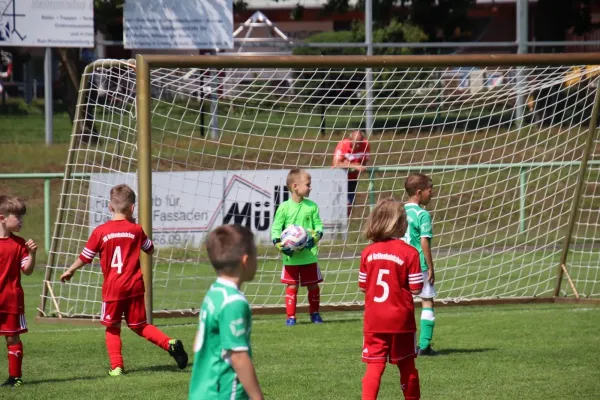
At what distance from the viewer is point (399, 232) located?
20.4ft

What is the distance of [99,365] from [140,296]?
845 mm

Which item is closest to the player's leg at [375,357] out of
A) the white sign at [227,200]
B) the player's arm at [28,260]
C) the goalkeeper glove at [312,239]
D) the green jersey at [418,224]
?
the green jersey at [418,224]

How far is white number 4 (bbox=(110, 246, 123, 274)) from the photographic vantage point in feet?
25.6

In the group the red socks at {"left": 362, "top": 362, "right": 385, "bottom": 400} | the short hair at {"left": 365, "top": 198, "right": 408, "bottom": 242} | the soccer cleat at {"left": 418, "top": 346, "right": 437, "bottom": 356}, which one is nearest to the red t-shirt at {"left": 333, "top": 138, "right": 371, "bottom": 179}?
the soccer cleat at {"left": 418, "top": 346, "right": 437, "bottom": 356}

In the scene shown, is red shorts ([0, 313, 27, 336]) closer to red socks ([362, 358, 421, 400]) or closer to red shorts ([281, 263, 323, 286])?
red socks ([362, 358, 421, 400])

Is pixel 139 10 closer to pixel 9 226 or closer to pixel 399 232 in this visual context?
pixel 9 226

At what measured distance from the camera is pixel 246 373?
170 inches

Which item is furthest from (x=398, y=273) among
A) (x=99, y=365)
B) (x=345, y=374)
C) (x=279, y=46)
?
(x=279, y=46)

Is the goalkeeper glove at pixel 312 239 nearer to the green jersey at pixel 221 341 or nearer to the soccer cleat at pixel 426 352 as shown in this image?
the soccer cleat at pixel 426 352

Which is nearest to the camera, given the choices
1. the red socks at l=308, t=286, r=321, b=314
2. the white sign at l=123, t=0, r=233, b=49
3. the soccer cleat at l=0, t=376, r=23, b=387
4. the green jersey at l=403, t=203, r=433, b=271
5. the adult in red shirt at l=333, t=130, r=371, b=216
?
the soccer cleat at l=0, t=376, r=23, b=387

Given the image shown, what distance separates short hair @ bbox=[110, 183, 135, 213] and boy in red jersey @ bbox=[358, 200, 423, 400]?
2262 mm

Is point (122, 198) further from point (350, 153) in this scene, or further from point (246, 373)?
point (350, 153)

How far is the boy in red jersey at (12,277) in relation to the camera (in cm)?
734

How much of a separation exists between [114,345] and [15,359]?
77 centimetres
